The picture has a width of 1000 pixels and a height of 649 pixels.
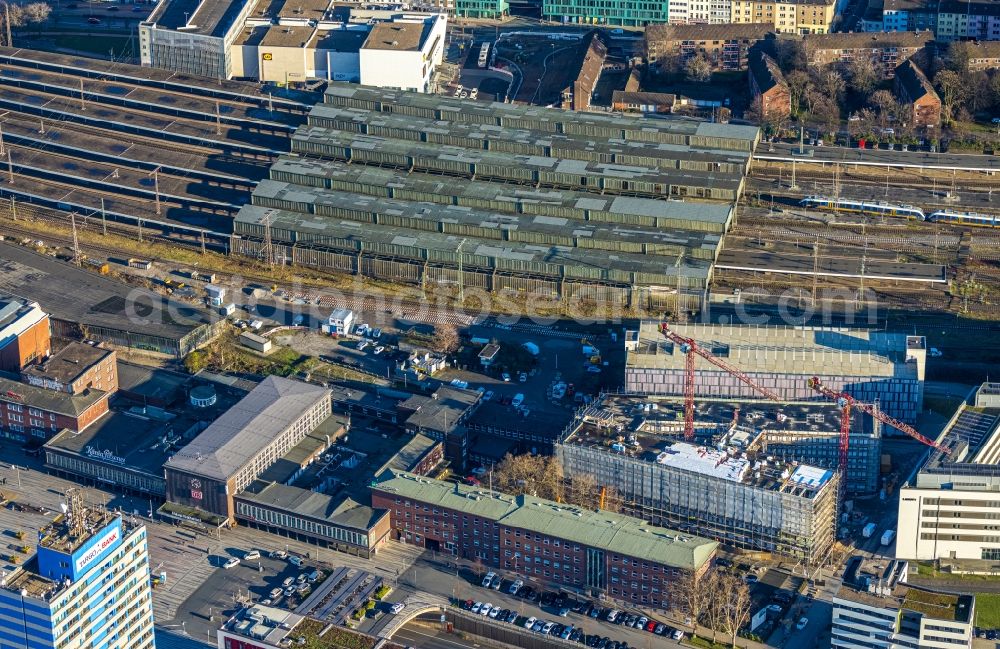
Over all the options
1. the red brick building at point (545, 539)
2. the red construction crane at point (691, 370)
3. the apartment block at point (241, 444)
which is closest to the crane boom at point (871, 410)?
the red construction crane at point (691, 370)

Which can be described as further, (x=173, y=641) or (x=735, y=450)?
(x=735, y=450)

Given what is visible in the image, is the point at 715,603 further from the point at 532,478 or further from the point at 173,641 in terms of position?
the point at 173,641

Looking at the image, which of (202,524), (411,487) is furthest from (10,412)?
(411,487)

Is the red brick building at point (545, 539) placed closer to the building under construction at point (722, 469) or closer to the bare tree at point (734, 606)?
the bare tree at point (734, 606)

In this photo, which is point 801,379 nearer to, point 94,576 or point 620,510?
point 620,510

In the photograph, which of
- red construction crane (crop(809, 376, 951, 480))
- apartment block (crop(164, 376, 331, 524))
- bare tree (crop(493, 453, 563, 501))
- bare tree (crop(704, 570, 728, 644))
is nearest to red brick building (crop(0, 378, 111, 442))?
apartment block (crop(164, 376, 331, 524))

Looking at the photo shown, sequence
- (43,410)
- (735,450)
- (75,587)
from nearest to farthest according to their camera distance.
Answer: (75,587) < (735,450) < (43,410)

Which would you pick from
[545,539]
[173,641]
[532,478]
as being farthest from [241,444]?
[545,539]
